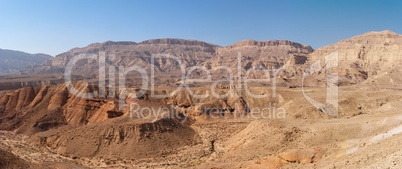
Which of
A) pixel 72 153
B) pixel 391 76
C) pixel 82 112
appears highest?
pixel 391 76

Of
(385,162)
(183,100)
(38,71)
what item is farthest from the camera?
(38,71)

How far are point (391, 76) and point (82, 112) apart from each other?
76396 millimetres

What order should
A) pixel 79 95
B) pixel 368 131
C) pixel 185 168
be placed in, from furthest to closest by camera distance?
pixel 79 95
pixel 185 168
pixel 368 131

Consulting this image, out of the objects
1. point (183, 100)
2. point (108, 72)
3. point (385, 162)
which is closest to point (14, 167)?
point (385, 162)

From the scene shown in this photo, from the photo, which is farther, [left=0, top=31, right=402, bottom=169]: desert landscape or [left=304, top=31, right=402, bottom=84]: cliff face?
[left=304, top=31, right=402, bottom=84]: cliff face

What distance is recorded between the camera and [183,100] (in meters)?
61.3

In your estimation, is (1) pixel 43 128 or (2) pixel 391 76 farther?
(2) pixel 391 76

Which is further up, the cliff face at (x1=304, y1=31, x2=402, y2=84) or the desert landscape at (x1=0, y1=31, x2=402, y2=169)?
the cliff face at (x1=304, y1=31, x2=402, y2=84)

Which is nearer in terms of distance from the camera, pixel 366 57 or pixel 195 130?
pixel 195 130

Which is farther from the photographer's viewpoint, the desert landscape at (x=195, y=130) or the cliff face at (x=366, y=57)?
the cliff face at (x=366, y=57)

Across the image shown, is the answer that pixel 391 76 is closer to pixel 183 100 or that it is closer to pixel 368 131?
pixel 183 100

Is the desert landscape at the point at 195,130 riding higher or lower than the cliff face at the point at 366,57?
lower

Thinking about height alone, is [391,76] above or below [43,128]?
above

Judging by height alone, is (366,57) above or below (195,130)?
above
